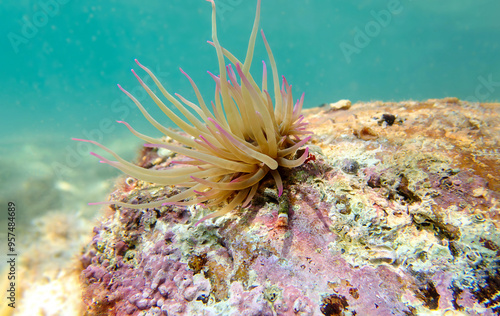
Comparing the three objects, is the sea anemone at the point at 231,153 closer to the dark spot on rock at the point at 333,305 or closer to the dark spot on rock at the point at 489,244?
the dark spot on rock at the point at 333,305

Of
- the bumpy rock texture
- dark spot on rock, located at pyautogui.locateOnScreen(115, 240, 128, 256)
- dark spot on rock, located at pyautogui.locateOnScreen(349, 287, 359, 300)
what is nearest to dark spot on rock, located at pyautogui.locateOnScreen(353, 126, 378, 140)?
the bumpy rock texture

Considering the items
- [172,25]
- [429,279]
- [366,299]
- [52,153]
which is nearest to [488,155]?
[429,279]

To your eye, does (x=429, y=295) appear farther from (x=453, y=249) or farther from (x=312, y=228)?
(x=312, y=228)

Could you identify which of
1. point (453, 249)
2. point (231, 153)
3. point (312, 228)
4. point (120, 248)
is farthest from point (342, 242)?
point (120, 248)

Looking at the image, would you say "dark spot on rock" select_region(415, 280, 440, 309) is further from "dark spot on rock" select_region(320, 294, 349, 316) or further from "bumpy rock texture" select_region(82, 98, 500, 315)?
"dark spot on rock" select_region(320, 294, 349, 316)

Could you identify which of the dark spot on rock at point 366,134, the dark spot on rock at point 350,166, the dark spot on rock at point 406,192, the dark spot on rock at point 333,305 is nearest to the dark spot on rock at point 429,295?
the dark spot on rock at point 333,305
